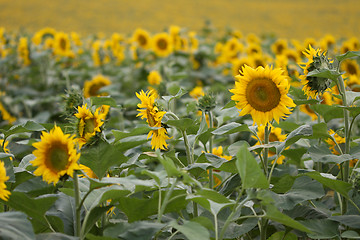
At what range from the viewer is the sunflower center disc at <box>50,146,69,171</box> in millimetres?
964

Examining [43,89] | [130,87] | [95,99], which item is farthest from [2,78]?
[95,99]

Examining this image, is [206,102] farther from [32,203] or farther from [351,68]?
[351,68]

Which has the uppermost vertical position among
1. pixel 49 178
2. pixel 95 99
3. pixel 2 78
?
pixel 2 78

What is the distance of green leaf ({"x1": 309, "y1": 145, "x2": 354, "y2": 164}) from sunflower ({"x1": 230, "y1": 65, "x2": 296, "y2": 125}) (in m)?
0.12

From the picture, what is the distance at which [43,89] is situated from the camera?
3.97m

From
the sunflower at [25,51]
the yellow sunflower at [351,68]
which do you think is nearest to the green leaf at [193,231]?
the yellow sunflower at [351,68]

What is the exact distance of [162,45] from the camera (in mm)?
3857

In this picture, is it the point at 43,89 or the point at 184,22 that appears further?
the point at 184,22

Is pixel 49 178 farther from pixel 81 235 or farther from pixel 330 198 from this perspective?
pixel 330 198

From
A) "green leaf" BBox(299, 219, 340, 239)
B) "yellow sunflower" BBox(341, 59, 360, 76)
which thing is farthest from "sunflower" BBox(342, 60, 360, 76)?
"green leaf" BBox(299, 219, 340, 239)

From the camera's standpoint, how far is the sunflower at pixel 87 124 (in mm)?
1067

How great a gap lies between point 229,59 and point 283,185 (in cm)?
314

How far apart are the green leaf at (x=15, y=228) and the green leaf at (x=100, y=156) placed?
0.70ft

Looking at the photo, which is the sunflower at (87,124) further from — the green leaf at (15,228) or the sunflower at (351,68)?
the sunflower at (351,68)
